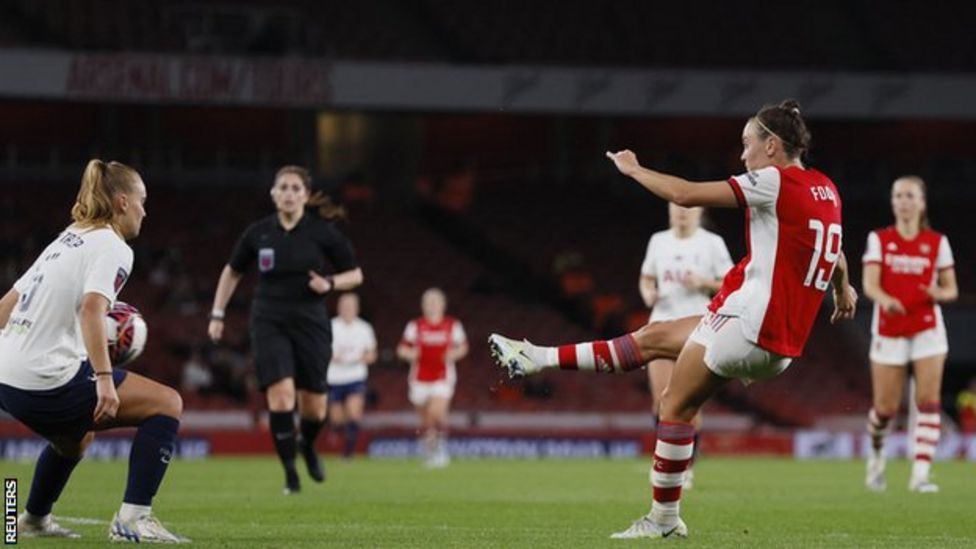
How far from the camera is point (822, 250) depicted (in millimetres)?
→ 8961

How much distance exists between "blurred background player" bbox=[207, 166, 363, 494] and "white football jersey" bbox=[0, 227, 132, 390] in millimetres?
5280

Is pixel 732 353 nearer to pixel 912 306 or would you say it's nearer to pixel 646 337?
pixel 646 337

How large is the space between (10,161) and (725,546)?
31329 mm

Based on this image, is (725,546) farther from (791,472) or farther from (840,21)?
(840,21)

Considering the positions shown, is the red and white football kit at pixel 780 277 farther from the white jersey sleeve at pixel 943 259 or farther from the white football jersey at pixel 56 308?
the white jersey sleeve at pixel 943 259

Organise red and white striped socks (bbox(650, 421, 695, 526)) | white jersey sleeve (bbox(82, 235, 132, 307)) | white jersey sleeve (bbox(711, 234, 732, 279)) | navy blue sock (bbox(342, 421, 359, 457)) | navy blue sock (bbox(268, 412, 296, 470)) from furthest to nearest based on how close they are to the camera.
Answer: navy blue sock (bbox(342, 421, 359, 457)) → white jersey sleeve (bbox(711, 234, 732, 279)) → navy blue sock (bbox(268, 412, 296, 470)) → red and white striped socks (bbox(650, 421, 695, 526)) → white jersey sleeve (bbox(82, 235, 132, 307))

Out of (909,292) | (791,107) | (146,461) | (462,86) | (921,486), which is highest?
(462,86)

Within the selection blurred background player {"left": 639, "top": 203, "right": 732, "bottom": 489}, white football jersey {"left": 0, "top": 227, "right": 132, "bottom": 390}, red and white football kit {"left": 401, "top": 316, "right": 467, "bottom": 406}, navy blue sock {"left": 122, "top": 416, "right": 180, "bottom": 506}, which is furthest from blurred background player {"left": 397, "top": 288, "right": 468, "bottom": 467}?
white football jersey {"left": 0, "top": 227, "right": 132, "bottom": 390}

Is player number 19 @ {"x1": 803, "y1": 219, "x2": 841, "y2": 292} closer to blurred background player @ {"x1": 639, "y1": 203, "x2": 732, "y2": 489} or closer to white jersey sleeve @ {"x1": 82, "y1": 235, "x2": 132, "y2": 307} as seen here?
white jersey sleeve @ {"x1": 82, "y1": 235, "x2": 132, "y2": 307}

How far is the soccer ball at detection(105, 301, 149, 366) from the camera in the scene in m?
8.91

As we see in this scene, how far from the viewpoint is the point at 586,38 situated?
121 feet

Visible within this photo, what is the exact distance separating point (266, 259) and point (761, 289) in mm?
5772

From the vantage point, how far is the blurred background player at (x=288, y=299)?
13734 mm

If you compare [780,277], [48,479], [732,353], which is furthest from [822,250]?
[48,479]
